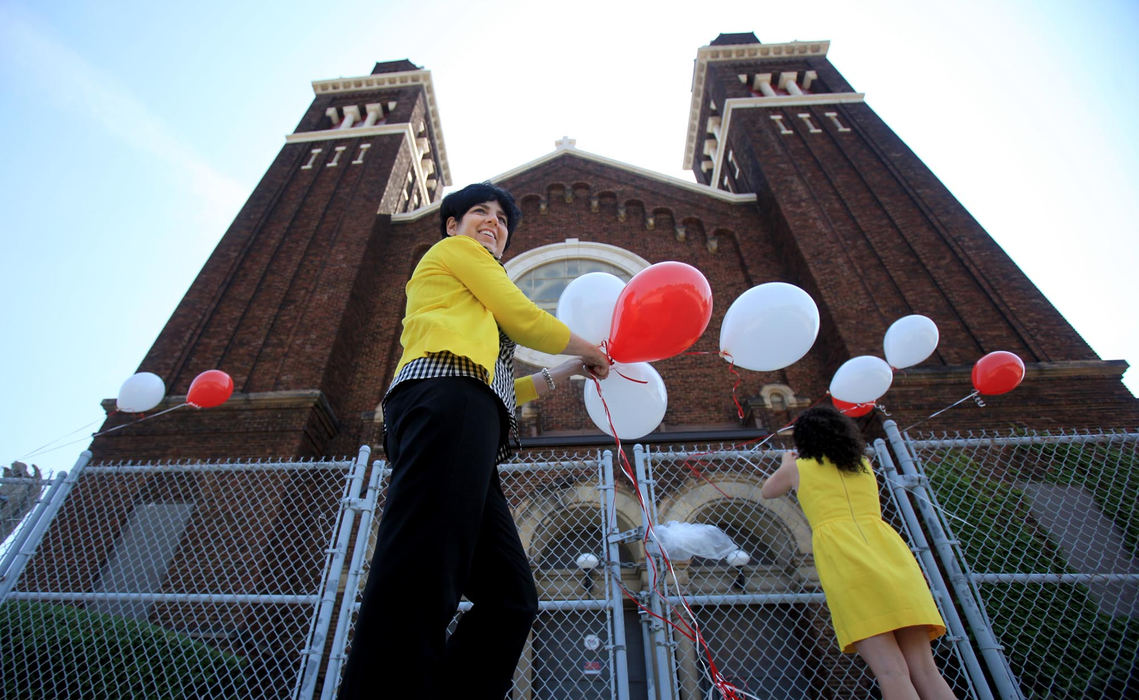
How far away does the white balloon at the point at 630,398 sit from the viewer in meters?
3.42

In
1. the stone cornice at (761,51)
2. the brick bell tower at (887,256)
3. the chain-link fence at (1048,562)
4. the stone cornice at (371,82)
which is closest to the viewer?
the chain-link fence at (1048,562)

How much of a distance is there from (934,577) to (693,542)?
1528 mm

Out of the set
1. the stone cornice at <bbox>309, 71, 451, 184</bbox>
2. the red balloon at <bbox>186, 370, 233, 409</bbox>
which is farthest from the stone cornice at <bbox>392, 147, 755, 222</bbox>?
the stone cornice at <bbox>309, 71, 451, 184</bbox>

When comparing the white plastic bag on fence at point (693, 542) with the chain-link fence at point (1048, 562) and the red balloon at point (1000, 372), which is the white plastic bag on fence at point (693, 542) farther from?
the red balloon at point (1000, 372)

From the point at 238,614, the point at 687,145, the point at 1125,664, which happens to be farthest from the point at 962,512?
the point at 687,145

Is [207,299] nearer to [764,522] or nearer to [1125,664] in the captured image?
[764,522]

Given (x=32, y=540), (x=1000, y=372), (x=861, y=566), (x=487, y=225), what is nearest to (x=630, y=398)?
(x=861, y=566)

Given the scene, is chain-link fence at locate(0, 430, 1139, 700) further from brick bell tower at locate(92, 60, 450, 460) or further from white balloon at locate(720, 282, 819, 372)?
brick bell tower at locate(92, 60, 450, 460)

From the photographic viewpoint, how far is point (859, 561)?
8.93ft

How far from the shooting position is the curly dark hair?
3.04 meters

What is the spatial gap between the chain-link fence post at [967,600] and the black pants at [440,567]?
288 cm

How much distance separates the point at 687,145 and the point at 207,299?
16576 millimetres

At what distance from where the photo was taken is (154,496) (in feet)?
24.1

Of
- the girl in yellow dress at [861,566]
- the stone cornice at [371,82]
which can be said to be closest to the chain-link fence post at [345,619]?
the girl in yellow dress at [861,566]
